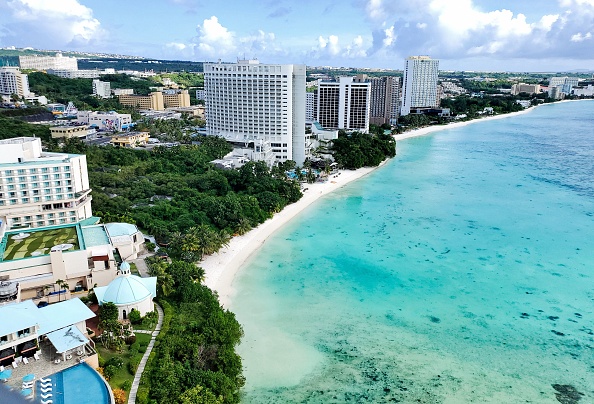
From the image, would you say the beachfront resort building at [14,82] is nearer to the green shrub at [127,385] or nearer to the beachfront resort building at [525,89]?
the green shrub at [127,385]

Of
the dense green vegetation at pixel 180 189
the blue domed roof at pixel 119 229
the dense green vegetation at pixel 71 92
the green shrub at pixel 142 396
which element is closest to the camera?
the green shrub at pixel 142 396

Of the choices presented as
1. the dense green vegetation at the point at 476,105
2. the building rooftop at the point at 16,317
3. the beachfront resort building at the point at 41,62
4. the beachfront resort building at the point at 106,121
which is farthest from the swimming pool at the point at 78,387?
the beachfront resort building at the point at 41,62

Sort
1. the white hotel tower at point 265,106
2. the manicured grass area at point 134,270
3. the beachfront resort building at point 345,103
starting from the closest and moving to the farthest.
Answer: the manicured grass area at point 134,270
the white hotel tower at point 265,106
the beachfront resort building at point 345,103

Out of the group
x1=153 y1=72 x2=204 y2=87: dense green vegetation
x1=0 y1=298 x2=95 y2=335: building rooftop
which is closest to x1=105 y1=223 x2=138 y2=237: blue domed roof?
x1=0 y1=298 x2=95 y2=335: building rooftop

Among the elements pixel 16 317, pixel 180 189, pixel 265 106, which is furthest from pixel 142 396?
pixel 265 106

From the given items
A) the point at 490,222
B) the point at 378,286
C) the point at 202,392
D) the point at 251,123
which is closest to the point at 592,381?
the point at 378,286

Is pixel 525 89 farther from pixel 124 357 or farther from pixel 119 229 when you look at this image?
pixel 124 357

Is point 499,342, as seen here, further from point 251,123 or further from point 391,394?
point 251,123
